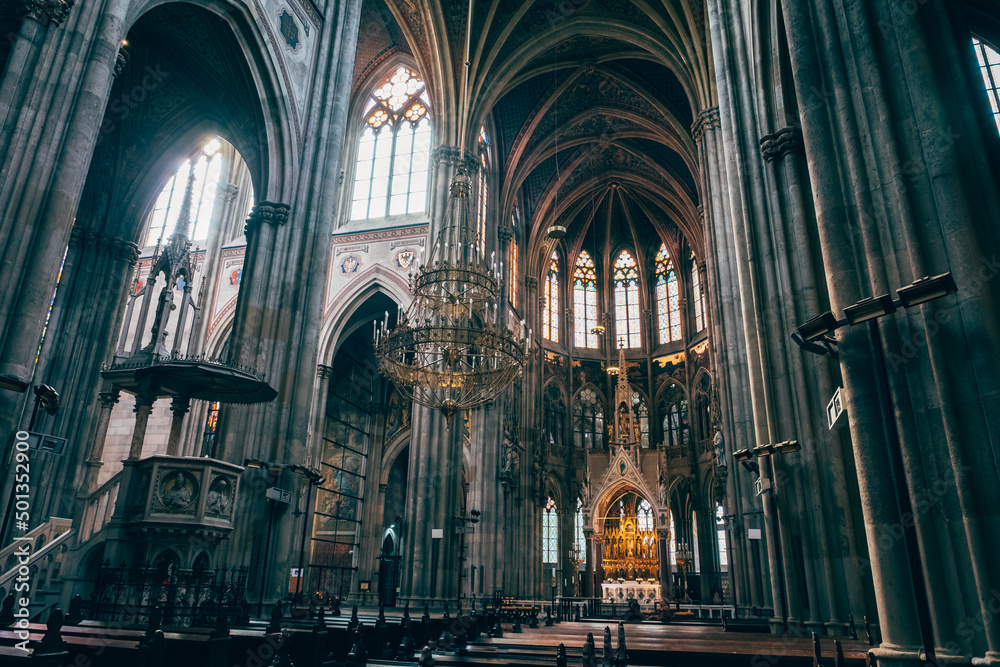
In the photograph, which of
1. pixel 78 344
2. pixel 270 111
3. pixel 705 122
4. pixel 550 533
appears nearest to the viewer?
pixel 270 111

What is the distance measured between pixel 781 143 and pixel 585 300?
25.0 metres

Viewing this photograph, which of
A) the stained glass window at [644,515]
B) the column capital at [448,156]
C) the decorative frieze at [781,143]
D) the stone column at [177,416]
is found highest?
the column capital at [448,156]

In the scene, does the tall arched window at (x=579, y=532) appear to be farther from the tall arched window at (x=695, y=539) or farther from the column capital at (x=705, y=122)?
the column capital at (x=705, y=122)

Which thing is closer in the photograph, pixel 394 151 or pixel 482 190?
pixel 394 151

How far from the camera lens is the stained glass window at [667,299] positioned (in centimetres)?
3300

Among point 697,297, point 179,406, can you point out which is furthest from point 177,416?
point 697,297

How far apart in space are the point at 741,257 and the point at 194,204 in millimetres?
19680

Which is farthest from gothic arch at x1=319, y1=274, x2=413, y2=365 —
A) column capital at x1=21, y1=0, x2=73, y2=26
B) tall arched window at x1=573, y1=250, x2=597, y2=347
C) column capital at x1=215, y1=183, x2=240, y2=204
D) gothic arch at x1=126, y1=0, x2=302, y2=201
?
tall arched window at x1=573, y1=250, x2=597, y2=347

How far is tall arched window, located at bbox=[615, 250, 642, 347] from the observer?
3403 cm

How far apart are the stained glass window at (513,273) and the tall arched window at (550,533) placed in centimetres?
916

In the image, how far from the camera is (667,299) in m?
33.6

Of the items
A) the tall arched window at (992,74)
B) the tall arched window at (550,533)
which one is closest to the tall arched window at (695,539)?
the tall arched window at (550,533)

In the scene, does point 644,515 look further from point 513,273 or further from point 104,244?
point 104,244

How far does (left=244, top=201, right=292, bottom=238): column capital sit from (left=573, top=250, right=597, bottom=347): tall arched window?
23.2 meters
